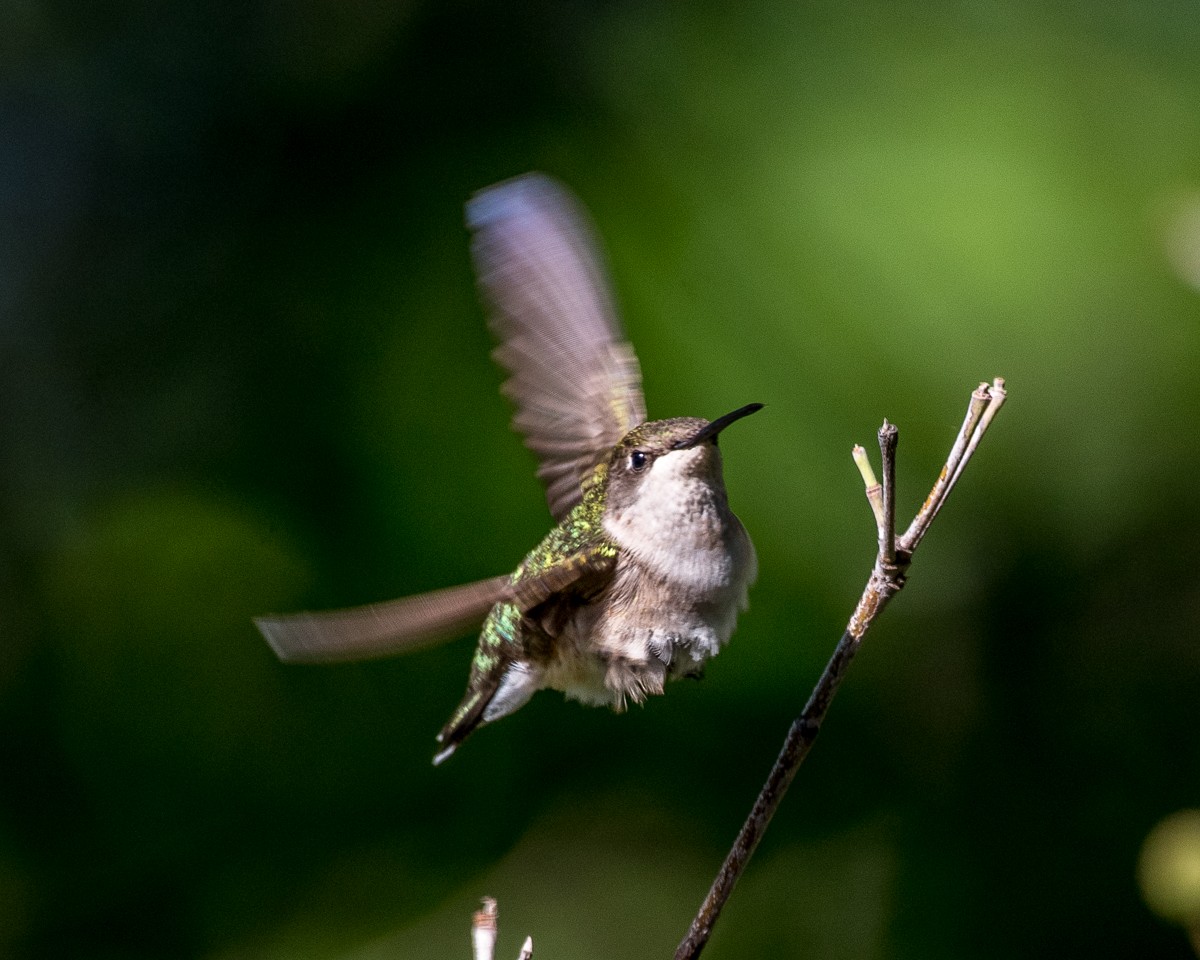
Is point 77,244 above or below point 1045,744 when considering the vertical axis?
above

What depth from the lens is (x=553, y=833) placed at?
295cm

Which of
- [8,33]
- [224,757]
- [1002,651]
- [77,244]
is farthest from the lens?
[8,33]

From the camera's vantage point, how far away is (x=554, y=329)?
237cm

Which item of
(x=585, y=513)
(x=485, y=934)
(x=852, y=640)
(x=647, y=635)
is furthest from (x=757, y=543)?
(x=485, y=934)

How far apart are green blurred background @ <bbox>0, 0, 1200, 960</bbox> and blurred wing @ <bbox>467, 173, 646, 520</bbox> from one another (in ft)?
1.76

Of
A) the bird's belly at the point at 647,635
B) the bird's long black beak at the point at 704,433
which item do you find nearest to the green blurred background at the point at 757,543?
the bird's belly at the point at 647,635

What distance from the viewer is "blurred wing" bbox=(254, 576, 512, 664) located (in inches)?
56.2

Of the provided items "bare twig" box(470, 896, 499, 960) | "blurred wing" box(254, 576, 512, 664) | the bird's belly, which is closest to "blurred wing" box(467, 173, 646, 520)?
the bird's belly

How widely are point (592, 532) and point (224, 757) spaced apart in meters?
1.39

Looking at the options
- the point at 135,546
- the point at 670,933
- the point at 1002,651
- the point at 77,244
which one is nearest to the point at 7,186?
the point at 77,244

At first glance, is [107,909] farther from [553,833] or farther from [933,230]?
[933,230]

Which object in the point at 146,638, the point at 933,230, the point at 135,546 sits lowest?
the point at 146,638

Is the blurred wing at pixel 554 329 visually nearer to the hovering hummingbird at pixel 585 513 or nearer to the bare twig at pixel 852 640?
the hovering hummingbird at pixel 585 513

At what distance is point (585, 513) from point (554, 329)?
37 centimetres
